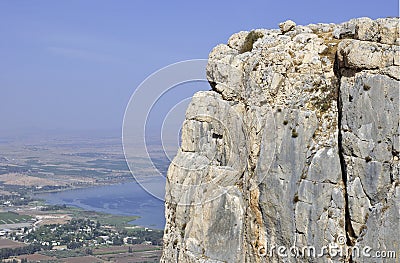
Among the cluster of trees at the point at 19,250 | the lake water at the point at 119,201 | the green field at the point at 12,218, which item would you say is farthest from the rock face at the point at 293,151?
the green field at the point at 12,218

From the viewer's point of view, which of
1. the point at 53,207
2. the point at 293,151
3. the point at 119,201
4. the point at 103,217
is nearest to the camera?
the point at 293,151

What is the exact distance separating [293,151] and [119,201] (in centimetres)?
12423

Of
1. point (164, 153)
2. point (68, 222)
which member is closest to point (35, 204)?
point (68, 222)

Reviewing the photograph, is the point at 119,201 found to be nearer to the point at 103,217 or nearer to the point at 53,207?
the point at 53,207

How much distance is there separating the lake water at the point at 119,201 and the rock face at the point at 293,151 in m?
89.9

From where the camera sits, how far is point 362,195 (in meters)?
16.0

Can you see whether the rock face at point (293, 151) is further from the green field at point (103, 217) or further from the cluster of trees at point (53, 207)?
the cluster of trees at point (53, 207)

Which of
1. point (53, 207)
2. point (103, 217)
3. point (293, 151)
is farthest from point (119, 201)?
point (293, 151)

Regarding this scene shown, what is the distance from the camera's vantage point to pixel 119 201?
138375 mm

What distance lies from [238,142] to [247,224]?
9.17 ft

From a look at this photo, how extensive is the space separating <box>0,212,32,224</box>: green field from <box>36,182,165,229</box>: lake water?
1625cm

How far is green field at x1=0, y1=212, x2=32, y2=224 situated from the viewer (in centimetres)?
11944

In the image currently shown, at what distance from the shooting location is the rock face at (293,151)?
52.0ft

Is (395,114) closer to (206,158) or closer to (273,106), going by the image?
(273,106)
